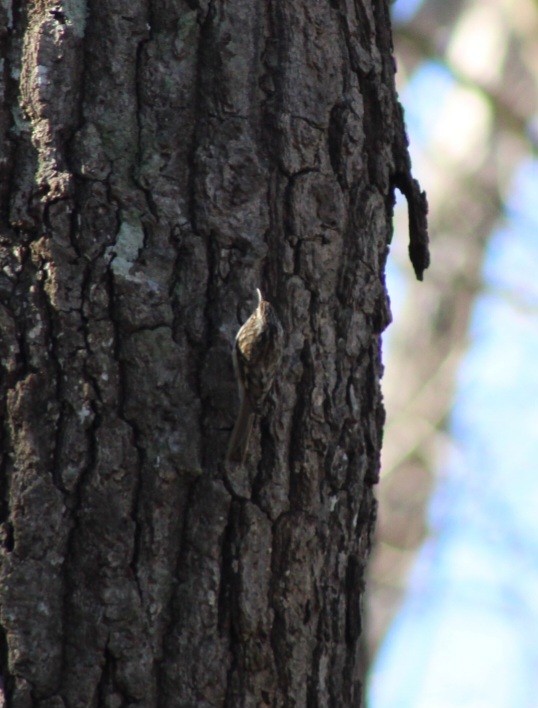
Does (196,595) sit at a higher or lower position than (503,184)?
lower

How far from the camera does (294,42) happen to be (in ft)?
7.68

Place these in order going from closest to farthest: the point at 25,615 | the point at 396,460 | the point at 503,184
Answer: the point at 25,615 → the point at 396,460 → the point at 503,184

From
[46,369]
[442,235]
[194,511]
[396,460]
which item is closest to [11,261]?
[46,369]

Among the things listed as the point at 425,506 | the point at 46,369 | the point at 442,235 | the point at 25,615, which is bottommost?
the point at 25,615

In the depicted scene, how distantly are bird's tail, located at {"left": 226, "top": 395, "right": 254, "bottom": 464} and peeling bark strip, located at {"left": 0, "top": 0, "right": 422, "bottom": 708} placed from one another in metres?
0.02

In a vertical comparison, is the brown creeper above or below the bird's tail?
above

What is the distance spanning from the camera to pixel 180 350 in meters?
2.12

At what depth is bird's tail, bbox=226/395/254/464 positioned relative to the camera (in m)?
2.08

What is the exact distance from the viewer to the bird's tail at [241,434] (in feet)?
6.82

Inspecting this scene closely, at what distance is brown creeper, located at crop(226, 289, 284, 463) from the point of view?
2074 mm

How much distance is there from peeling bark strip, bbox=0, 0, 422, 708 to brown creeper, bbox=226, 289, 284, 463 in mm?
29

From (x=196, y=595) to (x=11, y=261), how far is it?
0.66m

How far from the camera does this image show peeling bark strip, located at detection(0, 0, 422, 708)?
6.60 ft

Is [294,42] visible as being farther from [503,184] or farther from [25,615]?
[503,184]
